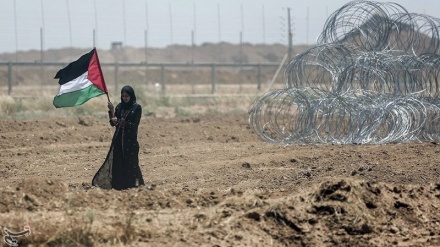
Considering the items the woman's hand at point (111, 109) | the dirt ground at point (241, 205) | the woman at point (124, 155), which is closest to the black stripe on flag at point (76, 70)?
the woman at point (124, 155)

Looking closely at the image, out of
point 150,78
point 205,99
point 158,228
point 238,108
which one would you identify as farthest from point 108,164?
point 150,78

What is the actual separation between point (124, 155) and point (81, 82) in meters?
1.24

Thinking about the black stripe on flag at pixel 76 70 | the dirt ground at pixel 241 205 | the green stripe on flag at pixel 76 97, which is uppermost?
the black stripe on flag at pixel 76 70

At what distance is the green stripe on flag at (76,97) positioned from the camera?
14031 millimetres

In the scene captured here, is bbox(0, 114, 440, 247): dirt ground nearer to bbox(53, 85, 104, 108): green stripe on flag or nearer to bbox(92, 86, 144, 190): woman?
bbox(92, 86, 144, 190): woman

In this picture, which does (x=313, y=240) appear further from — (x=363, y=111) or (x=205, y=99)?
(x=205, y=99)

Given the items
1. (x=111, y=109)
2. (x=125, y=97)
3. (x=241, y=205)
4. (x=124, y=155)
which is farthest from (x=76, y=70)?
(x=241, y=205)

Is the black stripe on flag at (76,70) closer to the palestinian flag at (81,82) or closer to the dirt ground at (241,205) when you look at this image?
the palestinian flag at (81,82)

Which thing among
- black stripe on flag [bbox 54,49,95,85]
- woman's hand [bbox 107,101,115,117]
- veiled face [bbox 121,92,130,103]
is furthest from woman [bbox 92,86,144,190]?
black stripe on flag [bbox 54,49,95,85]

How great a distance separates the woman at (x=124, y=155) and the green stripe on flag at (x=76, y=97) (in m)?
0.54

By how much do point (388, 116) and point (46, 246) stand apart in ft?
38.5

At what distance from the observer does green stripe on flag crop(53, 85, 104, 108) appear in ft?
46.0

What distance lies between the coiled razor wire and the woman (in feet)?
18.3

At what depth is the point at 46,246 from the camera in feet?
30.9
